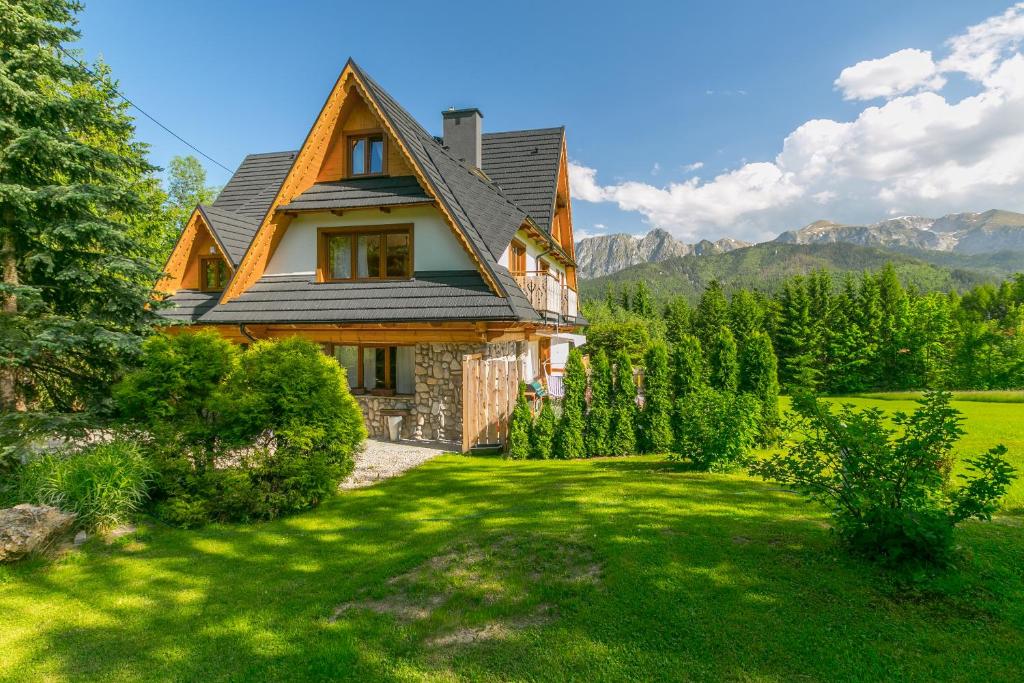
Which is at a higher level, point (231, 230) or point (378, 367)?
point (231, 230)

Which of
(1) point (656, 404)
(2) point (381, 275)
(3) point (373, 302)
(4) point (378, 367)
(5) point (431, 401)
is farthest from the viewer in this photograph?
(4) point (378, 367)

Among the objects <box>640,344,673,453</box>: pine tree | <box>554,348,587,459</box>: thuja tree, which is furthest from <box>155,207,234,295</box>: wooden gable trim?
<box>640,344,673,453</box>: pine tree

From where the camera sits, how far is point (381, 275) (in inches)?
584

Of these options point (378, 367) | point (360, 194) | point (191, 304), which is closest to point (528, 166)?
point (360, 194)

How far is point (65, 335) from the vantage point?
8359mm

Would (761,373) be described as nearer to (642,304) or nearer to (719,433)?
(719,433)

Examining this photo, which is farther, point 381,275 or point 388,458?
point 381,275

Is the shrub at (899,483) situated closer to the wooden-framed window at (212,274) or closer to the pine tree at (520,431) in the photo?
the pine tree at (520,431)

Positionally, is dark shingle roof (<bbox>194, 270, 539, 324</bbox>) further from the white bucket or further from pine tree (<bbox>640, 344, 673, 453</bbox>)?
pine tree (<bbox>640, 344, 673, 453</bbox>)

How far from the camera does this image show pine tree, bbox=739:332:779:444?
13.5 m

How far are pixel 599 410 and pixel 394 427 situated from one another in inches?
226

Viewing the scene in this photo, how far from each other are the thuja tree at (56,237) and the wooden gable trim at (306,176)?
15.6 feet

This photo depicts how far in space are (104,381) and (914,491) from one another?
12.6m

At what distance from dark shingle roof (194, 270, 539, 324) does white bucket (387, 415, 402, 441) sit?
9.45 ft
